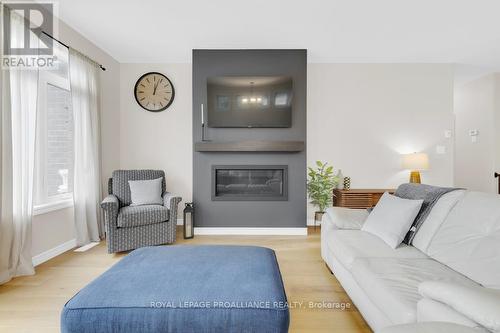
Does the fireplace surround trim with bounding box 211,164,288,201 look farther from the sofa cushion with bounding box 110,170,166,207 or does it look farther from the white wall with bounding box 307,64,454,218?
the sofa cushion with bounding box 110,170,166,207

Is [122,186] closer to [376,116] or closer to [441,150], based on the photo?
[376,116]

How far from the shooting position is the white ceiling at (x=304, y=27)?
8.96 feet

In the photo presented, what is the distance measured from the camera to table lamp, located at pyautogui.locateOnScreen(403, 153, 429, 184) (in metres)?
3.90

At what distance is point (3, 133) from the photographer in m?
2.24

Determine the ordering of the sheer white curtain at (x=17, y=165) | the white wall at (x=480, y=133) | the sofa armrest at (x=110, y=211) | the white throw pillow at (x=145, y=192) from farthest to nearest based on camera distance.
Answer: the white wall at (x=480, y=133) < the white throw pillow at (x=145, y=192) < the sofa armrest at (x=110, y=211) < the sheer white curtain at (x=17, y=165)

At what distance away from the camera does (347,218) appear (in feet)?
8.20

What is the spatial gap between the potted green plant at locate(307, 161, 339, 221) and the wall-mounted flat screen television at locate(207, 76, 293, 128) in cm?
90

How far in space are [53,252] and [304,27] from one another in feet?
12.6

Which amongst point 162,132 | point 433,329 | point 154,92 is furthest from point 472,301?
point 154,92

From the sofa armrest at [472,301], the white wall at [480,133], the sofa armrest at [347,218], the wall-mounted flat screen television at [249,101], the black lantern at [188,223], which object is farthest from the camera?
the white wall at [480,133]

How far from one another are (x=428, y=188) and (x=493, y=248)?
84cm

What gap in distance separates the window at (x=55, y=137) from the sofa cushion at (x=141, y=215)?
0.81 metres

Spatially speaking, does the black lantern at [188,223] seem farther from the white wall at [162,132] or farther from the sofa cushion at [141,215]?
the white wall at [162,132]

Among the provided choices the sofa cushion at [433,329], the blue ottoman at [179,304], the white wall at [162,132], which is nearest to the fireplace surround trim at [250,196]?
the white wall at [162,132]
